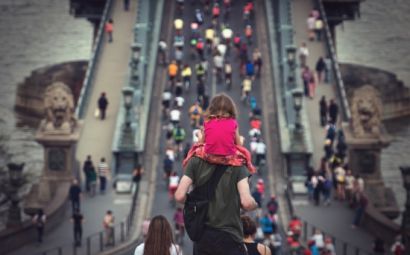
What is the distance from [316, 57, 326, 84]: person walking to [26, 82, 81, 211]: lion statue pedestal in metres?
10.3

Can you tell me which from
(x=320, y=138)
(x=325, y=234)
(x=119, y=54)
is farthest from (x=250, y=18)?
(x=325, y=234)

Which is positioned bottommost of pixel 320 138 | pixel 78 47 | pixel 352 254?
pixel 352 254

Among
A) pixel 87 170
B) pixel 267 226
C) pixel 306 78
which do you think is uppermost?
pixel 306 78

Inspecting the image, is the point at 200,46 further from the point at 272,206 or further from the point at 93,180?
the point at 272,206

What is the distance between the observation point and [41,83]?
74.7 metres

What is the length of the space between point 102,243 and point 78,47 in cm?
5627

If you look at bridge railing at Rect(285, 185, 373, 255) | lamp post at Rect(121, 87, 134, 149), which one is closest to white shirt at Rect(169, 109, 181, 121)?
lamp post at Rect(121, 87, 134, 149)

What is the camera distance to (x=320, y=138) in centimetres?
3856

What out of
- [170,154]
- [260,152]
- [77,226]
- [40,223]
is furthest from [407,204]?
[40,223]

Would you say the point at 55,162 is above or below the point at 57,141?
below

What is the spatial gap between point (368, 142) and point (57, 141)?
329 inches

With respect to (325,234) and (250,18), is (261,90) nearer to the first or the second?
(250,18)

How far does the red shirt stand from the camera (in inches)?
359

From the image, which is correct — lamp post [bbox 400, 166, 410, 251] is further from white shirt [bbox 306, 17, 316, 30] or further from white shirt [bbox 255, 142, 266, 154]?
white shirt [bbox 306, 17, 316, 30]
